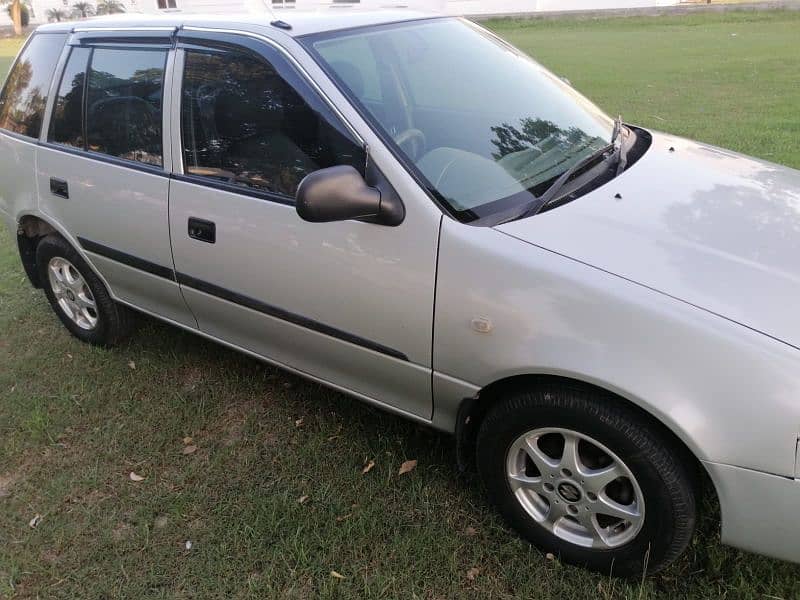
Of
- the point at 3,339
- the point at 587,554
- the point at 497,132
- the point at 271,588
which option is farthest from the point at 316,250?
the point at 3,339

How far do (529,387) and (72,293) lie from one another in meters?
2.87

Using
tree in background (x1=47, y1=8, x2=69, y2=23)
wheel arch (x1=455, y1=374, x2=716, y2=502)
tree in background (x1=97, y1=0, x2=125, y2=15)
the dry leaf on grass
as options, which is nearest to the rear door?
the dry leaf on grass

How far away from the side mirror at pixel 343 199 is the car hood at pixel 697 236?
0.37 metres

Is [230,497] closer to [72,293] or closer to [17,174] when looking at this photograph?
[72,293]

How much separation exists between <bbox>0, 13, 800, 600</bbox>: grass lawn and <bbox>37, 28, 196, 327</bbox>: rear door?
1.69 feet

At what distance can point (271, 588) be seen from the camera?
2342mm

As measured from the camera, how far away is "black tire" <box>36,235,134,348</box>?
363 centimetres

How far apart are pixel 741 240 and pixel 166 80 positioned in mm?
2324

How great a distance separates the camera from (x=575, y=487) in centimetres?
219

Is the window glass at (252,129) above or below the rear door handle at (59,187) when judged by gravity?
above

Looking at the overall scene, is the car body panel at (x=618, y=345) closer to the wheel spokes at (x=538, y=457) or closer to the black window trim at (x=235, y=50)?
the wheel spokes at (x=538, y=457)

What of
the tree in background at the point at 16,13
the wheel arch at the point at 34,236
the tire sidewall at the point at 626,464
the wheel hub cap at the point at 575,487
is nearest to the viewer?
the tire sidewall at the point at 626,464

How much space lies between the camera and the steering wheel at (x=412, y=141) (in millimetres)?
2359

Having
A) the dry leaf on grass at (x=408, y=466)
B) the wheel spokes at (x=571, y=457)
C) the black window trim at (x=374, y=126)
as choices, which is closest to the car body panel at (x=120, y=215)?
the black window trim at (x=374, y=126)
